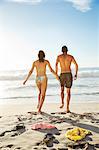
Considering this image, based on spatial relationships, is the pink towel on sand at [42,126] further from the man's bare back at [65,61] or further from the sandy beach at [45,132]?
the man's bare back at [65,61]

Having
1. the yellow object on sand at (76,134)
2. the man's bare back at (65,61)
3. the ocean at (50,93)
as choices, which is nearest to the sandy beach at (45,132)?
the yellow object on sand at (76,134)

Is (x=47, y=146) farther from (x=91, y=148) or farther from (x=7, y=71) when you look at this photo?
(x=7, y=71)

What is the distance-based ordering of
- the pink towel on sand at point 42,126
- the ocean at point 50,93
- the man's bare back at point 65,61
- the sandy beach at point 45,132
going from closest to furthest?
the sandy beach at point 45,132 < the pink towel on sand at point 42,126 < the man's bare back at point 65,61 < the ocean at point 50,93

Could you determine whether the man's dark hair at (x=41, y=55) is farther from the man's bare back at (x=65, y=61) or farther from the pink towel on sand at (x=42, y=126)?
the pink towel on sand at (x=42, y=126)

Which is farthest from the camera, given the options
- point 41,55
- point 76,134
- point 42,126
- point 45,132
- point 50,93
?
point 50,93

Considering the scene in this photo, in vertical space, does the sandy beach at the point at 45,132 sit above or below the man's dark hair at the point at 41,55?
below

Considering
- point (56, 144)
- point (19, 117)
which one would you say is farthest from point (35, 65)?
point (56, 144)

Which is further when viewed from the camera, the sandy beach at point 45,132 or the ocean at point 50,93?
the ocean at point 50,93

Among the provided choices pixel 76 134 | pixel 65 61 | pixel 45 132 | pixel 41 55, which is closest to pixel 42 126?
pixel 45 132

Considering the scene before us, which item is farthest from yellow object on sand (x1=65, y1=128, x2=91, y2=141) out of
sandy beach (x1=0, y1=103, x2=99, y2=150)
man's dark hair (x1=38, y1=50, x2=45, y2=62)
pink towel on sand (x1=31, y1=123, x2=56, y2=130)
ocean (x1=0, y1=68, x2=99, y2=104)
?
ocean (x1=0, y1=68, x2=99, y2=104)

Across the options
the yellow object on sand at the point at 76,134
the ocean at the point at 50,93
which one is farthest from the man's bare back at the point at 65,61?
the ocean at the point at 50,93

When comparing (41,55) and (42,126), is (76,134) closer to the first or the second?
(42,126)

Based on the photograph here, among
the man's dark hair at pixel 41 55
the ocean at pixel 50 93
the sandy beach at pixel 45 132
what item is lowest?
the ocean at pixel 50 93

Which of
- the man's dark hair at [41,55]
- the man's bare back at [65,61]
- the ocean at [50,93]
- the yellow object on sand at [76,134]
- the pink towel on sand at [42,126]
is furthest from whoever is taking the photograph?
the ocean at [50,93]
